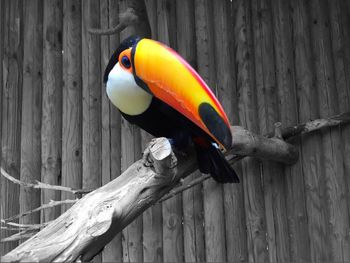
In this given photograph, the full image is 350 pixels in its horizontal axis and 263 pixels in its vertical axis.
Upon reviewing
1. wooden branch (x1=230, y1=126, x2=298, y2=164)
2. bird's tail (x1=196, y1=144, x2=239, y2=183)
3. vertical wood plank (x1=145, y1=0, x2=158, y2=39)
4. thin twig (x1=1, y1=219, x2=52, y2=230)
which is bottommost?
thin twig (x1=1, y1=219, x2=52, y2=230)

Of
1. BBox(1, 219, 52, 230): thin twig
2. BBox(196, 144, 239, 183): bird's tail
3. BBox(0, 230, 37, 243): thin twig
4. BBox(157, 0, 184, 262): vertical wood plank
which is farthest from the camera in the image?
BBox(157, 0, 184, 262): vertical wood plank

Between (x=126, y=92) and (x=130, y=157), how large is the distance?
1.22 meters

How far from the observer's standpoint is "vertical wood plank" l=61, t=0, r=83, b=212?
3914mm

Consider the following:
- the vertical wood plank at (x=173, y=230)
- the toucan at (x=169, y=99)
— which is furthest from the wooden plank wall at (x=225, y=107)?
the toucan at (x=169, y=99)

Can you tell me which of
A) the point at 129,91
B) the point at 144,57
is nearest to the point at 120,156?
the point at 129,91

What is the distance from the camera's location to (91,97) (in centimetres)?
400

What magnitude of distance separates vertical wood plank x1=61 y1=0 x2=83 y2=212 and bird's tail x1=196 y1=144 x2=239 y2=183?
1.35 meters

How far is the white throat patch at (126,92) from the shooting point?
2697mm

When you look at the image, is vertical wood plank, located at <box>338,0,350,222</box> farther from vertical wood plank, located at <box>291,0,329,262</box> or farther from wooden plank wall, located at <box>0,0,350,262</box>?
vertical wood plank, located at <box>291,0,329,262</box>

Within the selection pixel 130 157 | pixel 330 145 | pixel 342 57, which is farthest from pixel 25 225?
pixel 342 57

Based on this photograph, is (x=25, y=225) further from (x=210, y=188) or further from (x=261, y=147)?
(x=261, y=147)

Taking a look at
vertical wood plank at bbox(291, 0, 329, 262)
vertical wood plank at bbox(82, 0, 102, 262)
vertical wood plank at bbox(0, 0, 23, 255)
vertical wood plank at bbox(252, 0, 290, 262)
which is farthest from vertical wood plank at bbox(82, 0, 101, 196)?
vertical wood plank at bbox(291, 0, 329, 262)

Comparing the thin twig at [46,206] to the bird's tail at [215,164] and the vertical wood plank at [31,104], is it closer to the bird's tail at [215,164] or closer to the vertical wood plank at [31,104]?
the vertical wood plank at [31,104]

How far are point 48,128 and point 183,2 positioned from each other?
4.12ft
